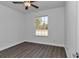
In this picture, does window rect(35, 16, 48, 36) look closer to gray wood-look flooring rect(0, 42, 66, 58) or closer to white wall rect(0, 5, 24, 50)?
white wall rect(0, 5, 24, 50)

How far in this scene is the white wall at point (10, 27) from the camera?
164 inches

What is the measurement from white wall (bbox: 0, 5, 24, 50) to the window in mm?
1324

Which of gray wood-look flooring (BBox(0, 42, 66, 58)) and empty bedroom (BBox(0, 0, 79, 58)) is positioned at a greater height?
empty bedroom (BBox(0, 0, 79, 58))

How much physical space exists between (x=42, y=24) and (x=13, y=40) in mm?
2421

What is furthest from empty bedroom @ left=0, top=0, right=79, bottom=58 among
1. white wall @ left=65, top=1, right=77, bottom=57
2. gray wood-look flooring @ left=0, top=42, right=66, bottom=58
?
white wall @ left=65, top=1, right=77, bottom=57

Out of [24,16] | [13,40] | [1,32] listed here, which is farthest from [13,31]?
[24,16]

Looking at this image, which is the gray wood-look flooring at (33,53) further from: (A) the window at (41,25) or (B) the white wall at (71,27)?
(A) the window at (41,25)

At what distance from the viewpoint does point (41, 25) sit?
577cm

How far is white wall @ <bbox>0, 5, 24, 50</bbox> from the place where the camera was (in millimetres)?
4160

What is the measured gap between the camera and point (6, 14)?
4.46 meters

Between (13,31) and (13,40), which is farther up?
(13,31)

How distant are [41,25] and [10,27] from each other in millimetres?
2283

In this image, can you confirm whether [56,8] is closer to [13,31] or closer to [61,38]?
[61,38]

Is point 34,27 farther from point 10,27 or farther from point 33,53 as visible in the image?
point 33,53
